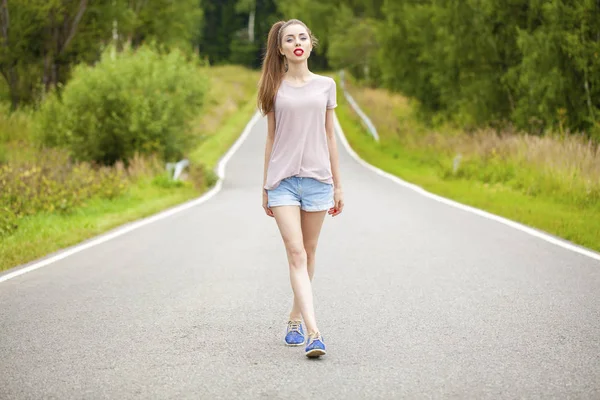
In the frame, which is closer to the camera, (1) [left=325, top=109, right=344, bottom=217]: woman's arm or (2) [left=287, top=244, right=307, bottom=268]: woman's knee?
(2) [left=287, top=244, right=307, bottom=268]: woman's knee

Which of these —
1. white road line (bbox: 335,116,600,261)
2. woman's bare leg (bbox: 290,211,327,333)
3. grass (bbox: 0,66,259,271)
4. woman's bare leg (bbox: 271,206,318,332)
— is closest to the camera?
woman's bare leg (bbox: 271,206,318,332)

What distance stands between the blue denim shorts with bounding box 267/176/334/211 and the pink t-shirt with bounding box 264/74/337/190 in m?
0.05

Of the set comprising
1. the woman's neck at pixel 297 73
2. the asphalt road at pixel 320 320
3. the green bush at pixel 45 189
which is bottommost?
the green bush at pixel 45 189

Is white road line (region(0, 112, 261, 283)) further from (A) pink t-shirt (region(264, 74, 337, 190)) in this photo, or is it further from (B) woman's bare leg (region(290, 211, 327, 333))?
(A) pink t-shirt (region(264, 74, 337, 190))

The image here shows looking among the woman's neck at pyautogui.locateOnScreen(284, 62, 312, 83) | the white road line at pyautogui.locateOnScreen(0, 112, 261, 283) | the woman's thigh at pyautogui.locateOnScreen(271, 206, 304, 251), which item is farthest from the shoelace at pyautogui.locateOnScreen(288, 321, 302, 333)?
the white road line at pyautogui.locateOnScreen(0, 112, 261, 283)

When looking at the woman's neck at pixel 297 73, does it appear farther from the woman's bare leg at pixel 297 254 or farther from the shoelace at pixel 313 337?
the shoelace at pixel 313 337

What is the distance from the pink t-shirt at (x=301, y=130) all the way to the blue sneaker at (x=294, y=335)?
3.30 feet

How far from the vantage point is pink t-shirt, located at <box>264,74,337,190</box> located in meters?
5.70

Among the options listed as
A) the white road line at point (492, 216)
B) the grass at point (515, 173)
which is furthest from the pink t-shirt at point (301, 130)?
the grass at point (515, 173)

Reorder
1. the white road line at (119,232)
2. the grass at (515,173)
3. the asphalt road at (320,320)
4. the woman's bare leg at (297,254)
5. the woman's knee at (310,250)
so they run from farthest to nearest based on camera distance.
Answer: the grass at (515,173) < the white road line at (119,232) < the woman's knee at (310,250) < the woman's bare leg at (297,254) < the asphalt road at (320,320)

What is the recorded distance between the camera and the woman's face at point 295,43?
5723 mm

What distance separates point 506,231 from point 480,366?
22.5 ft

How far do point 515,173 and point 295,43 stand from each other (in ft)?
43.9

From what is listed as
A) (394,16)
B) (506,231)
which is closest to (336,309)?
(506,231)
